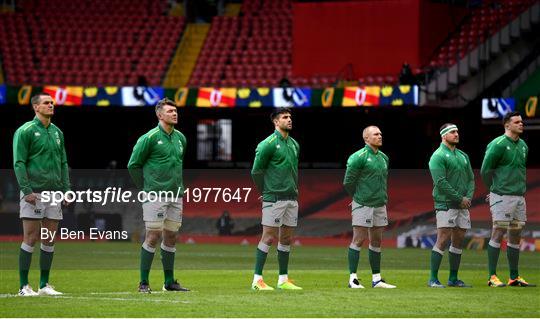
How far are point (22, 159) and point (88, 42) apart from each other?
29.8m

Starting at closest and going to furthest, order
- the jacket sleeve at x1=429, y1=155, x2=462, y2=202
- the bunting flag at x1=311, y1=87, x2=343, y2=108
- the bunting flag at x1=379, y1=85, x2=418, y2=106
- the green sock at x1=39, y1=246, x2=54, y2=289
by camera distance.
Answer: the green sock at x1=39, y1=246, x2=54, y2=289 → the jacket sleeve at x1=429, y1=155, x2=462, y2=202 → the bunting flag at x1=379, y1=85, x2=418, y2=106 → the bunting flag at x1=311, y1=87, x2=343, y2=108

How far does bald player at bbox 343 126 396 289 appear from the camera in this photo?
1902cm

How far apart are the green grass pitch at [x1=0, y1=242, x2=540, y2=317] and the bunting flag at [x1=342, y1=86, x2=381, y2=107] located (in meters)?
8.42

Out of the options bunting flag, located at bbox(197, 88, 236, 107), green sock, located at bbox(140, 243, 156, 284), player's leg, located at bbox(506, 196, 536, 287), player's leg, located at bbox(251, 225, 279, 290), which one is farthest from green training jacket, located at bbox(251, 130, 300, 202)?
bunting flag, located at bbox(197, 88, 236, 107)

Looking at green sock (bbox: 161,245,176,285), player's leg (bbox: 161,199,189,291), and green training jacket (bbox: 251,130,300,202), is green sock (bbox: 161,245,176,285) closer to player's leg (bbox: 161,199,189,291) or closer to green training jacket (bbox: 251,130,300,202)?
player's leg (bbox: 161,199,189,291)

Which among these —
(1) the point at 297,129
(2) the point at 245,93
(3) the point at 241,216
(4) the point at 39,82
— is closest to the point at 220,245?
(3) the point at 241,216

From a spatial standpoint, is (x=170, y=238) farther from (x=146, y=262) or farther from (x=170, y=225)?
(x=146, y=262)

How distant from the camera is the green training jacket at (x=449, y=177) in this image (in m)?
18.9

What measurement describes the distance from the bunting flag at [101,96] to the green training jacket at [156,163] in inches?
885

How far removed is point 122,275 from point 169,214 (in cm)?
530

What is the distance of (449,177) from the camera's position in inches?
754

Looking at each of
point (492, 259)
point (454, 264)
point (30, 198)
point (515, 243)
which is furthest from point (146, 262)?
point (515, 243)

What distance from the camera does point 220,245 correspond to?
34.9m

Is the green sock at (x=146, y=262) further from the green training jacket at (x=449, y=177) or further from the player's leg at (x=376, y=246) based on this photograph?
the green training jacket at (x=449, y=177)
